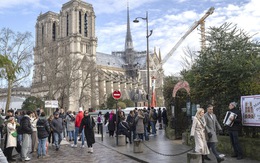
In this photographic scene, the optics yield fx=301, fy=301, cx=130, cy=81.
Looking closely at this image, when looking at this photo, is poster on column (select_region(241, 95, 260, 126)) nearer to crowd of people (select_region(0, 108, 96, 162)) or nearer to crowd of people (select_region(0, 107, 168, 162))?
crowd of people (select_region(0, 107, 168, 162))

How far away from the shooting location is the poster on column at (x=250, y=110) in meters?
9.69

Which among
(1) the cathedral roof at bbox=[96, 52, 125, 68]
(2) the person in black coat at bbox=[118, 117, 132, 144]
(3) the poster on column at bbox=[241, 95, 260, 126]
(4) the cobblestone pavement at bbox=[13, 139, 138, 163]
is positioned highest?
(1) the cathedral roof at bbox=[96, 52, 125, 68]

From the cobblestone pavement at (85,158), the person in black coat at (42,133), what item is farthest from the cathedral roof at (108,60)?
the person in black coat at (42,133)

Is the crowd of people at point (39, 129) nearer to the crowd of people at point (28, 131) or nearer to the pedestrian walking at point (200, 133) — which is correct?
the crowd of people at point (28, 131)

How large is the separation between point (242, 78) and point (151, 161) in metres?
4.64

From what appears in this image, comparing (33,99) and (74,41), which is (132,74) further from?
(33,99)

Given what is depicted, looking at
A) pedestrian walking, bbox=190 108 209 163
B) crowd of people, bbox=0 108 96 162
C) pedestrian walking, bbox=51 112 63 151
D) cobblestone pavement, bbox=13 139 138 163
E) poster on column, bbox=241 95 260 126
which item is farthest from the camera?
pedestrian walking, bbox=51 112 63 151

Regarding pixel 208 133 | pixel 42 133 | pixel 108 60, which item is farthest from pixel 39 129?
pixel 108 60

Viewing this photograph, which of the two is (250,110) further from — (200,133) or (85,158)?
(85,158)

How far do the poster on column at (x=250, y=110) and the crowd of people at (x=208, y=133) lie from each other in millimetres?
432

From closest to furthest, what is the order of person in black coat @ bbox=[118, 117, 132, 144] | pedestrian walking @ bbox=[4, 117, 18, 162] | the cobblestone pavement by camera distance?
pedestrian walking @ bbox=[4, 117, 18, 162] → the cobblestone pavement → person in black coat @ bbox=[118, 117, 132, 144]

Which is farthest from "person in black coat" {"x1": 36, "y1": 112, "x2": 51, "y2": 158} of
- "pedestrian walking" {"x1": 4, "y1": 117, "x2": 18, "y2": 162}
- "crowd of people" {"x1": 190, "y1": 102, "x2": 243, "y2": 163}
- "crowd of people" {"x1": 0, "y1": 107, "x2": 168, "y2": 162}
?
"crowd of people" {"x1": 190, "y1": 102, "x2": 243, "y2": 163}

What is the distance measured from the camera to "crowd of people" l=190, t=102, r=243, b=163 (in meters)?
8.91

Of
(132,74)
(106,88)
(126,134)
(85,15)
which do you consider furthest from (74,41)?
(126,134)
